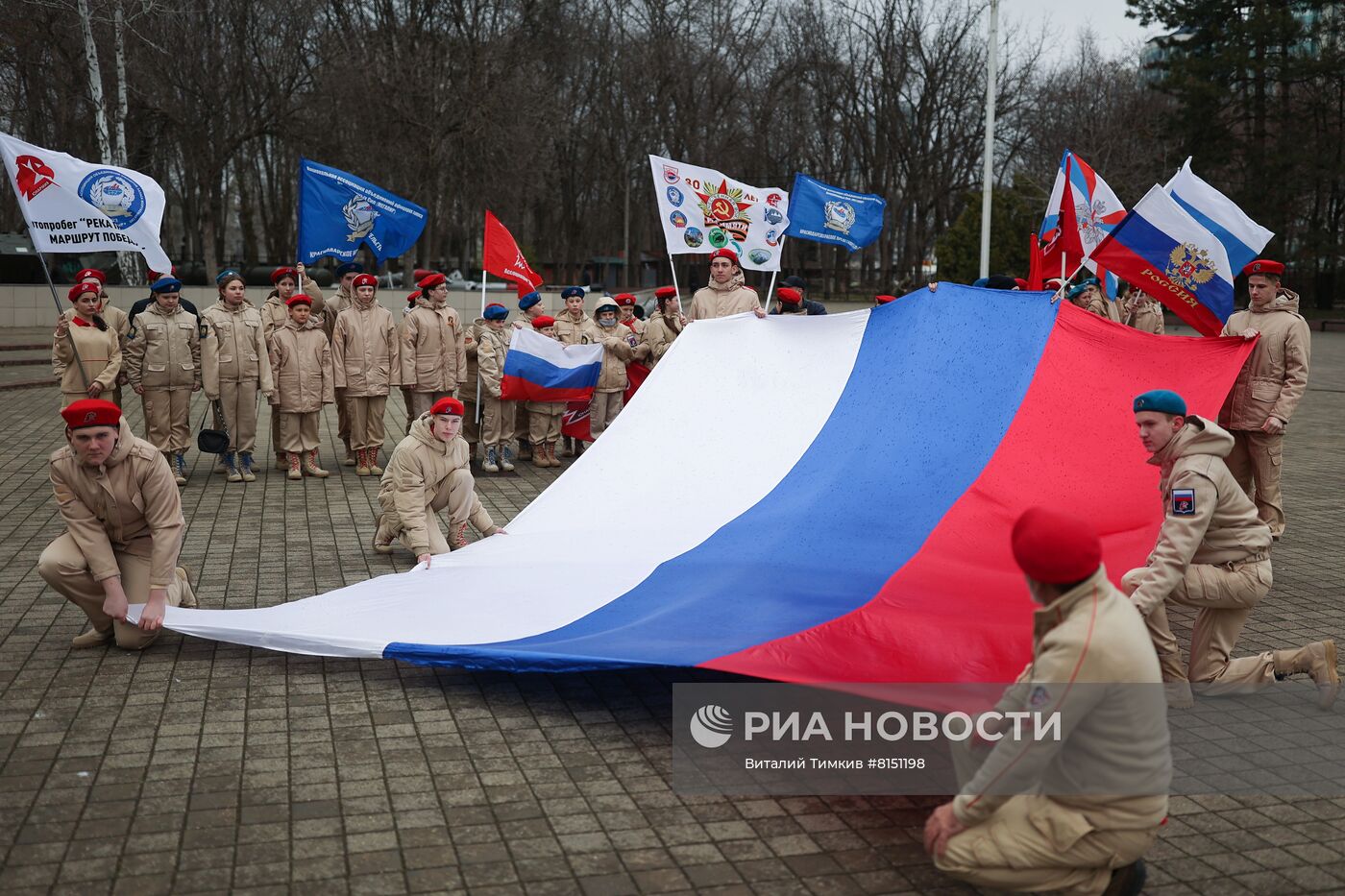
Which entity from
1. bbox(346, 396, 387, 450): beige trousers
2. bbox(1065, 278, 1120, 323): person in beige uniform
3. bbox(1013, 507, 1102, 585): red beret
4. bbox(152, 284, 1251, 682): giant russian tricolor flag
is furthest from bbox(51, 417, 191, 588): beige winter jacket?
bbox(1065, 278, 1120, 323): person in beige uniform

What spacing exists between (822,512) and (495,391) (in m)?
6.07

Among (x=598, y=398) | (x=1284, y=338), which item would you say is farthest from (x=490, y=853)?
(x=598, y=398)

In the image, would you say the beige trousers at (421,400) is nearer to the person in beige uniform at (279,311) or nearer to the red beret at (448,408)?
the person in beige uniform at (279,311)

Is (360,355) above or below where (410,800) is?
above

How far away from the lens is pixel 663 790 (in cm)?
462

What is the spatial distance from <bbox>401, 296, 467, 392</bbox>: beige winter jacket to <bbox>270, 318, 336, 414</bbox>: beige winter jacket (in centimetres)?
75

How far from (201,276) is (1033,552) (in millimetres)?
41087

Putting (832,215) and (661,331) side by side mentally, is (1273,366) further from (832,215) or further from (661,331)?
(661,331)

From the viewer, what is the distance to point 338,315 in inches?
461

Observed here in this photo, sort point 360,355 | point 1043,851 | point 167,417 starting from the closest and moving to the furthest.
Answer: point 1043,851 → point 167,417 → point 360,355

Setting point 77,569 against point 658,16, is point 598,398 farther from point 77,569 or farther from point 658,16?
→ point 658,16

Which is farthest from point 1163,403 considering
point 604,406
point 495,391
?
point 604,406

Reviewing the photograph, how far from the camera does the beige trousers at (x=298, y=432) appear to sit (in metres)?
11.4

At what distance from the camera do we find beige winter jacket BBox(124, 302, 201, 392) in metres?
10.8
